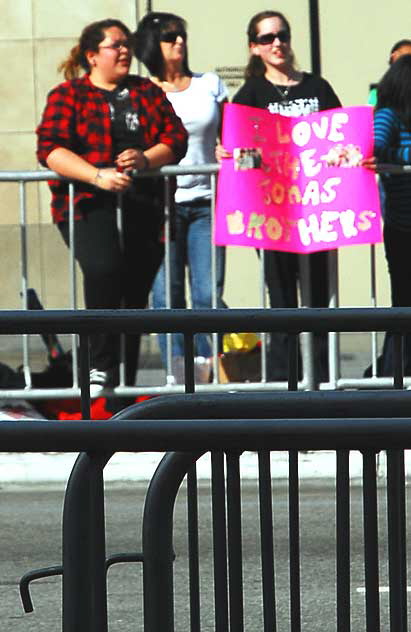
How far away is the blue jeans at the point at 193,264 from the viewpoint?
25.8 feet

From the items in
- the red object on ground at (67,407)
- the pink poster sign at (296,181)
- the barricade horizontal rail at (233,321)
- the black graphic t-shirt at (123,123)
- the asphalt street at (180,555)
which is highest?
the black graphic t-shirt at (123,123)

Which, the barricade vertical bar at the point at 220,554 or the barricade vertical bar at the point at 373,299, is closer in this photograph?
the barricade vertical bar at the point at 220,554

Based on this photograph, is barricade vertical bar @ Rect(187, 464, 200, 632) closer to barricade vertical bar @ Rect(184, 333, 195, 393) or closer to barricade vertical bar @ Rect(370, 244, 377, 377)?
barricade vertical bar @ Rect(184, 333, 195, 393)

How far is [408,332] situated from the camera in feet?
11.8

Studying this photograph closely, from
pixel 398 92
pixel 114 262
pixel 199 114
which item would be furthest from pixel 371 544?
pixel 199 114

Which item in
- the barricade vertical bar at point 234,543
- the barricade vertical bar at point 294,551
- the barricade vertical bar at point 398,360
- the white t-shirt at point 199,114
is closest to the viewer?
the barricade vertical bar at point 234,543

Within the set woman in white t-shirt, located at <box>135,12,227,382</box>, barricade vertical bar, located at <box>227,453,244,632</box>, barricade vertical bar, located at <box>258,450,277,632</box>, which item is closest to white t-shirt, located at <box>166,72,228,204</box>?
woman in white t-shirt, located at <box>135,12,227,382</box>

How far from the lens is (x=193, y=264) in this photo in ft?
25.9

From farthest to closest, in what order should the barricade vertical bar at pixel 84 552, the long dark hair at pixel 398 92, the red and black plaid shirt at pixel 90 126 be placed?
the long dark hair at pixel 398 92
the red and black plaid shirt at pixel 90 126
the barricade vertical bar at pixel 84 552

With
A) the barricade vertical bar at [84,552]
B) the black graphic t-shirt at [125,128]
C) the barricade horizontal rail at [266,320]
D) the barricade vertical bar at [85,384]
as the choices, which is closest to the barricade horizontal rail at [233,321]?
the barricade horizontal rail at [266,320]

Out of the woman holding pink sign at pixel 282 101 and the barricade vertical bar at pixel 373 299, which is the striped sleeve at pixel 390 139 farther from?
the barricade vertical bar at pixel 373 299

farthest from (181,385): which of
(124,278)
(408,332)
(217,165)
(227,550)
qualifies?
(227,550)

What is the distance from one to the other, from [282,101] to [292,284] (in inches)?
36.2

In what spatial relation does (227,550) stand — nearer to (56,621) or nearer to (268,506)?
(268,506)
